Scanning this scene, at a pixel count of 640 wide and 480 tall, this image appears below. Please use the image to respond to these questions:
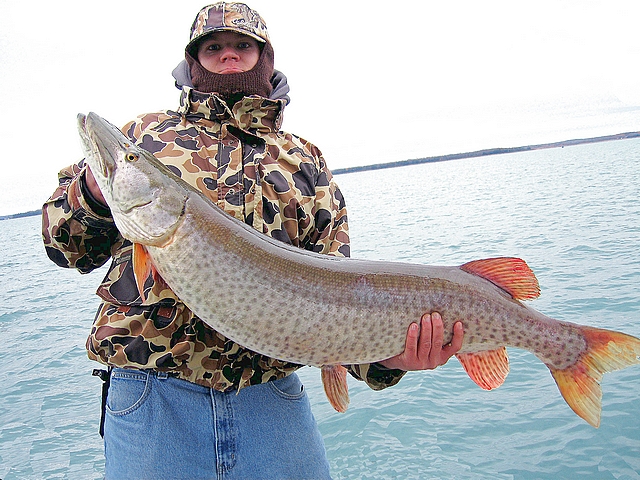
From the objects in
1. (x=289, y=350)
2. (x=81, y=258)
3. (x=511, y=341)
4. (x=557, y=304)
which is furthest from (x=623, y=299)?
(x=81, y=258)

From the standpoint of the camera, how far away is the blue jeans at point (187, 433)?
6.77 feet

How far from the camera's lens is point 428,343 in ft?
7.13

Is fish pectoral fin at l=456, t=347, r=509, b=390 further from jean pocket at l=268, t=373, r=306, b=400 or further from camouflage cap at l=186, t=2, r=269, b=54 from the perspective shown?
camouflage cap at l=186, t=2, r=269, b=54

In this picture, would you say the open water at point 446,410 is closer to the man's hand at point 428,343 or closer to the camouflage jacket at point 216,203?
the man's hand at point 428,343

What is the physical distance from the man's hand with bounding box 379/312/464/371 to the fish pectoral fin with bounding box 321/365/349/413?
0.27 m

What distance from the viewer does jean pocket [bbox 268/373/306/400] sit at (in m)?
2.32

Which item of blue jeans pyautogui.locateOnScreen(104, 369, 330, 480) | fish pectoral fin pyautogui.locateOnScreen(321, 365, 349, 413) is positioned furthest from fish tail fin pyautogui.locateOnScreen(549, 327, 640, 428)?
blue jeans pyautogui.locateOnScreen(104, 369, 330, 480)

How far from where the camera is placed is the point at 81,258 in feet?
7.04

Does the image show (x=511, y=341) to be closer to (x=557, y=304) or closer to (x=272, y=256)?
(x=272, y=256)

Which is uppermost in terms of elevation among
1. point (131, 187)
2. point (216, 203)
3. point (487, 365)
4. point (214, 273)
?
point (131, 187)

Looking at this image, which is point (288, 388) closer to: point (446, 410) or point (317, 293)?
point (317, 293)

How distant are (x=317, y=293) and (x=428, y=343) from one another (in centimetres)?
54

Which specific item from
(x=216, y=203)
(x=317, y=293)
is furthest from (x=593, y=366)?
(x=216, y=203)

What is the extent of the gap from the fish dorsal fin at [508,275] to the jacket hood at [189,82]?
4.25 feet
